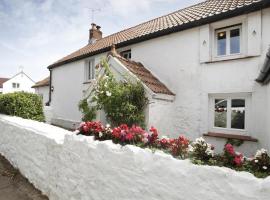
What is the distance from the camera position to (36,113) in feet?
31.9

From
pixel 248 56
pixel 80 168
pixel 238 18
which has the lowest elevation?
pixel 80 168

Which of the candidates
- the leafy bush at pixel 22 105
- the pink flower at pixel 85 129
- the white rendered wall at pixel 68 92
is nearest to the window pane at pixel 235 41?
the pink flower at pixel 85 129

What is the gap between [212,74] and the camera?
832 centimetres

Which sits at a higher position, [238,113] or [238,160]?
[238,113]

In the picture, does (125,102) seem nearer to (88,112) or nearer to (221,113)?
(88,112)

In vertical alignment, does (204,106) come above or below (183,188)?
above

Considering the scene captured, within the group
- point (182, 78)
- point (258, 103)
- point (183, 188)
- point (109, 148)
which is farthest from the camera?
point (182, 78)

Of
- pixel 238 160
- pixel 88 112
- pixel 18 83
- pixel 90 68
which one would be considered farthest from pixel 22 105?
pixel 18 83

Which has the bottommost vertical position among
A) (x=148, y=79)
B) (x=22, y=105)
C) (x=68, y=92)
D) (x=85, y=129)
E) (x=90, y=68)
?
(x=85, y=129)

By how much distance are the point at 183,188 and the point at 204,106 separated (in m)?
6.15

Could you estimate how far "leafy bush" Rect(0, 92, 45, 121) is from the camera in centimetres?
925

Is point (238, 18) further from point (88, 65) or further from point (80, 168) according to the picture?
point (88, 65)

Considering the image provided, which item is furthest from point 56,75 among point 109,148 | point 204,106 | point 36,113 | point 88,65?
point 109,148

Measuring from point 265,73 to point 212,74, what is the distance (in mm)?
2179
